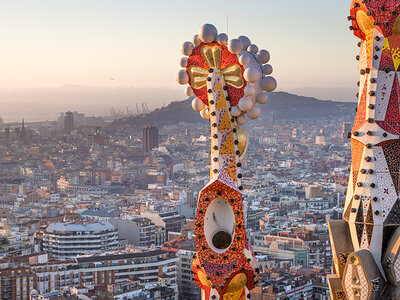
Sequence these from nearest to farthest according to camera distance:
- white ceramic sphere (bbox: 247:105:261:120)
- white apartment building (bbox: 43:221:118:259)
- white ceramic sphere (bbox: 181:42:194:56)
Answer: white ceramic sphere (bbox: 247:105:261:120)
white ceramic sphere (bbox: 181:42:194:56)
white apartment building (bbox: 43:221:118:259)

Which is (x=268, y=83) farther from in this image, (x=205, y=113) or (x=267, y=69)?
(x=205, y=113)

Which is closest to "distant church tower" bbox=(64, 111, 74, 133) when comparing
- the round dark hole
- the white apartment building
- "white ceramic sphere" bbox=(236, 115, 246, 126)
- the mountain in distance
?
the mountain in distance

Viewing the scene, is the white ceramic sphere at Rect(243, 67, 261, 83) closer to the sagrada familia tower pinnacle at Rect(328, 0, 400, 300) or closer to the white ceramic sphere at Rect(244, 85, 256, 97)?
the white ceramic sphere at Rect(244, 85, 256, 97)

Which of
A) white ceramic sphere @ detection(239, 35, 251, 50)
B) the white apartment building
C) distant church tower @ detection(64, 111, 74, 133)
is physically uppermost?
white ceramic sphere @ detection(239, 35, 251, 50)

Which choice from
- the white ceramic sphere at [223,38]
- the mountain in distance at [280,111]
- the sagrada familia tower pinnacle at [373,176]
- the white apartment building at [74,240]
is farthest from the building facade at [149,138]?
the sagrada familia tower pinnacle at [373,176]

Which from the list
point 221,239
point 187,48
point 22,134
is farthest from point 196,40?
point 22,134

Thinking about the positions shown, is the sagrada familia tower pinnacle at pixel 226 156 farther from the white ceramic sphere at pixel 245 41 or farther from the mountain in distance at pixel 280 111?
the mountain in distance at pixel 280 111
